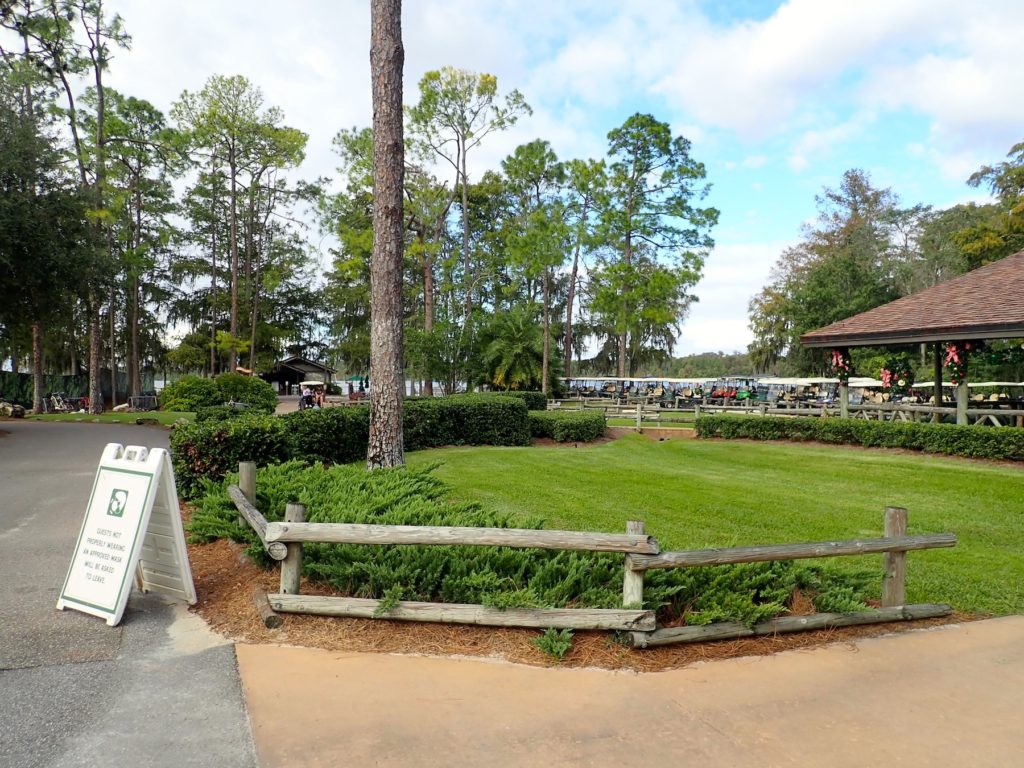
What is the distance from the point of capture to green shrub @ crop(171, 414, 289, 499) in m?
8.50

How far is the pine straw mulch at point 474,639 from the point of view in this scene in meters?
4.14

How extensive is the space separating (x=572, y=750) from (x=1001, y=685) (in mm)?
2739

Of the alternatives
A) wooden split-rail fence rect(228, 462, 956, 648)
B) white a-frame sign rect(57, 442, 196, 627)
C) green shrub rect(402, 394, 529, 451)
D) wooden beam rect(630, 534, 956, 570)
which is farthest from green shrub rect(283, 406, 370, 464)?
wooden beam rect(630, 534, 956, 570)

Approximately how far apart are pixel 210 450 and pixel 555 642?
6.06m

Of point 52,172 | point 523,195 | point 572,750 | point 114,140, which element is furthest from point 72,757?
point 523,195

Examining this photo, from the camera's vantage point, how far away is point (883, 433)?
1642cm

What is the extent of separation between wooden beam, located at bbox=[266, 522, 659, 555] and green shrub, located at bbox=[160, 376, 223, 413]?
19.2 m

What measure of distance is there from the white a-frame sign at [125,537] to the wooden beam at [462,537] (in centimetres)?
84

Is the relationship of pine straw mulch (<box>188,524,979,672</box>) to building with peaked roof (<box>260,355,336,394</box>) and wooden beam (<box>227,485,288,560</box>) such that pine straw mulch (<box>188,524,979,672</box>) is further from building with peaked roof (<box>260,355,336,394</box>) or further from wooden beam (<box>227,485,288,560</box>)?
building with peaked roof (<box>260,355,336,394</box>)

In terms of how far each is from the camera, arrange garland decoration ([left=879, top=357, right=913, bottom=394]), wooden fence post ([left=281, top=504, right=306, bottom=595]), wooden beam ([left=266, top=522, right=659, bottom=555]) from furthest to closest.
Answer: garland decoration ([left=879, top=357, right=913, bottom=394])
wooden fence post ([left=281, top=504, right=306, bottom=595])
wooden beam ([left=266, top=522, right=659, bottom=555])

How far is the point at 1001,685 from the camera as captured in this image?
395 cm

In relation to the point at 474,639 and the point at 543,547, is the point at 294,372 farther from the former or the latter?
the point at 543,547

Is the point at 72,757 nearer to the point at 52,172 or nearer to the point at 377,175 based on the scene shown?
the point at 377,175

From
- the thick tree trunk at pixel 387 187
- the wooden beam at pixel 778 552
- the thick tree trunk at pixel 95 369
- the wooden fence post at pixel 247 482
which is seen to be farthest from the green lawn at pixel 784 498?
the thick tree trunk at pixel 95 369
